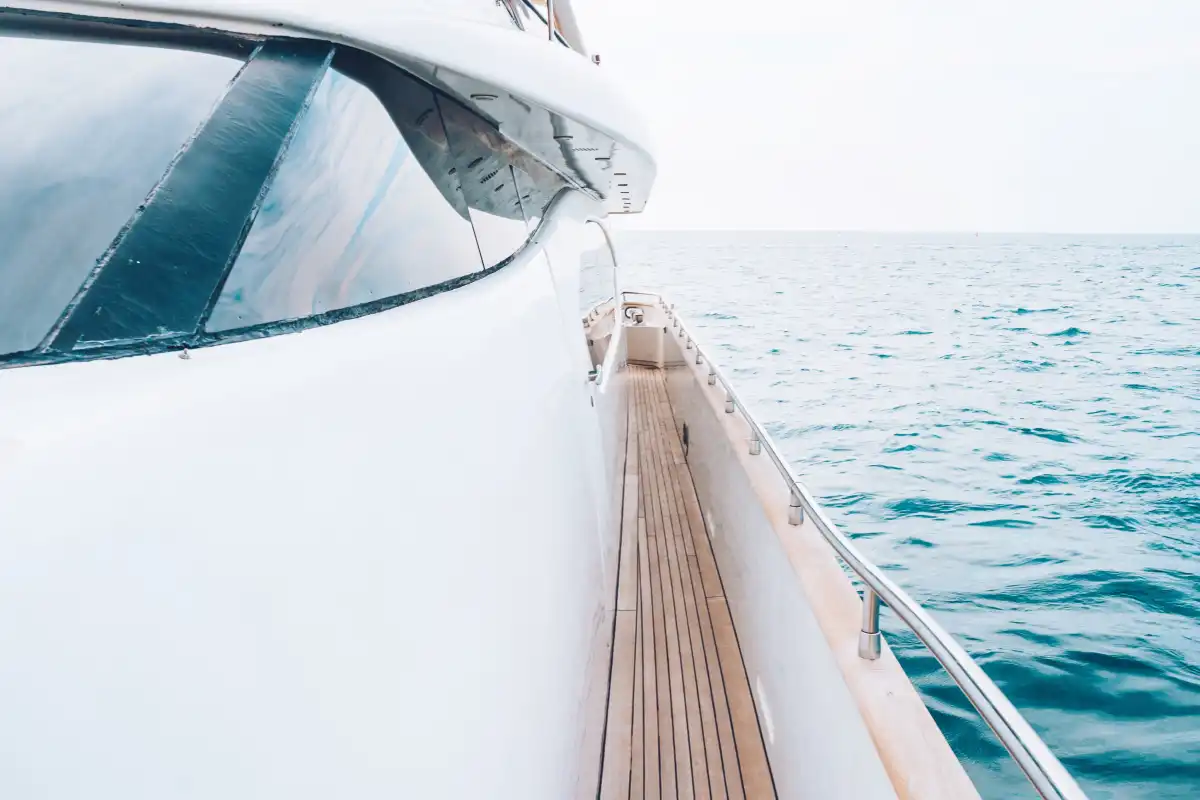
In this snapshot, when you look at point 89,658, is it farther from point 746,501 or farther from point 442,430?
point 746,501

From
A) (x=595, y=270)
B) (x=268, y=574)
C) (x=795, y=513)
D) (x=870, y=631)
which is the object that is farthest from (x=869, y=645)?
(x=595, y=270)

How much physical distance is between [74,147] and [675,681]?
87.5 inches

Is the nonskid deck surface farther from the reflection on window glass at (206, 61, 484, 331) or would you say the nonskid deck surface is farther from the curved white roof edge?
the curved white roof edge

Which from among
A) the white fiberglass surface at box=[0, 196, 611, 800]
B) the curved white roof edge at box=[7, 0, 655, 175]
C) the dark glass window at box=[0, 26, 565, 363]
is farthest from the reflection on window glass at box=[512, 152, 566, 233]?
the white fiberglass surface at box=[0, 196, 611, 800]

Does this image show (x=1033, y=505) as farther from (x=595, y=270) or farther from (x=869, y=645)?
(x=869, y=645)

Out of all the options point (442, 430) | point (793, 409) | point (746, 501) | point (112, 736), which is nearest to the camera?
point (112, 736)

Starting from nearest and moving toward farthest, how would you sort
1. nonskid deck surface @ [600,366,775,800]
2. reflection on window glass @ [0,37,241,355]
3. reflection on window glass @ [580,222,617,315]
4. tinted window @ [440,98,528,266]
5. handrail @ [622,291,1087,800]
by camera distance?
reflection on window glass @ [0,37,241,355]
handrail @ [622,291,1087,800]
tinted window @ [440,98,528,266]
nonskid deck surface @ [600,366,775,800]
reflection on window glass @ [580,222,617,315]

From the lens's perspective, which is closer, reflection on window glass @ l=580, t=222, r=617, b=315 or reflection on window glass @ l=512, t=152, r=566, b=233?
reflection on window glass @ l=512, t=152, r=566, b=233

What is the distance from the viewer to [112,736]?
0.44 metres

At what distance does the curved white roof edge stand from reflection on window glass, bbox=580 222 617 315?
793 mm

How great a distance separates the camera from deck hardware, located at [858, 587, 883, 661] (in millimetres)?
1411

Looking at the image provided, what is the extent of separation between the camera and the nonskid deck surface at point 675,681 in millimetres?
2039

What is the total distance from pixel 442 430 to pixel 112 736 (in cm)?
58

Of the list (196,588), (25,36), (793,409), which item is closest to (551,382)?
(25,36)
